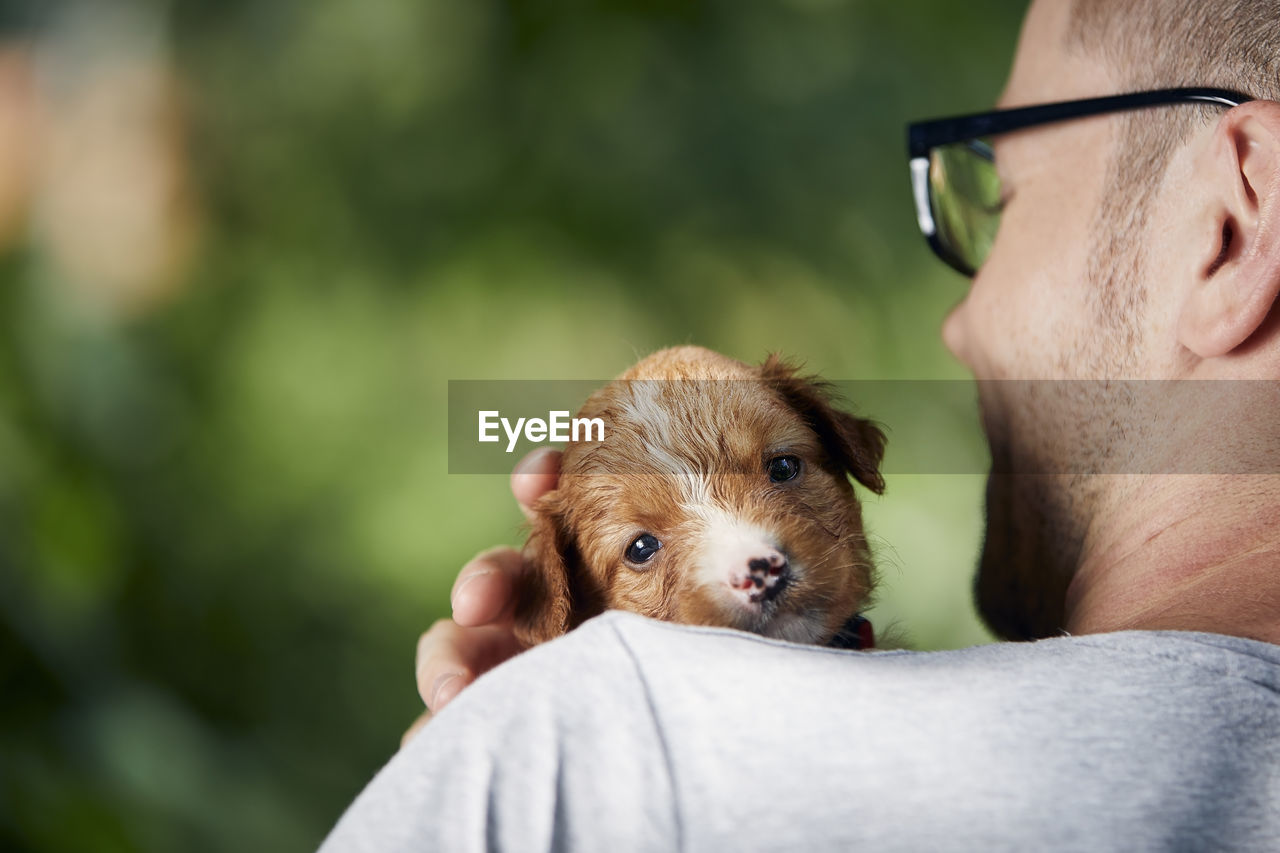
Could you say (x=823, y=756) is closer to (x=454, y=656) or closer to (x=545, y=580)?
(x=545, y=580)

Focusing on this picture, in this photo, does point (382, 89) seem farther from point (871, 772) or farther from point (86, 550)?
point (871, 772)

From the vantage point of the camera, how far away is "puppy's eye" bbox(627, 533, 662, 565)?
157 cm

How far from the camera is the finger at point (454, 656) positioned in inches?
62.5

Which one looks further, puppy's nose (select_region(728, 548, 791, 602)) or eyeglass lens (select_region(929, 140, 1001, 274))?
eyeglass lens (select_region(929, 140, 1001, 274))

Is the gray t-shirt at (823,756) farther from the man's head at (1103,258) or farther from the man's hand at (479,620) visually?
the man's head at (1103,258)

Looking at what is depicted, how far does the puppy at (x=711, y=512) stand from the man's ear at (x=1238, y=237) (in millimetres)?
591

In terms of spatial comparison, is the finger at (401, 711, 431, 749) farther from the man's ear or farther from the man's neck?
the man's ear

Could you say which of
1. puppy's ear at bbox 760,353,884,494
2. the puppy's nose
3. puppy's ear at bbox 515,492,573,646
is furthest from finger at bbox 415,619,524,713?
→ puppy's ear at bbox 760,353,884,494

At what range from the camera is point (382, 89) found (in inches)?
150

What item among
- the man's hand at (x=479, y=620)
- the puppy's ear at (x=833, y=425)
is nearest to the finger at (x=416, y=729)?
the man's hand at (x=479, y=620)

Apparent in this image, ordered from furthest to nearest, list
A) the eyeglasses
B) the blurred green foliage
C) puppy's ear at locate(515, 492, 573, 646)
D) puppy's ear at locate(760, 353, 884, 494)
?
the blurred green foliage, the eyeglasses, puppy's ear at locate(760, 353, 884, 494), puppy's ear at locate(515, 492, 573, 646)

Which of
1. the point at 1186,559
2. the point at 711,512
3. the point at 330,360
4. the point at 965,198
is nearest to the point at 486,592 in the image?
the point at 711,512

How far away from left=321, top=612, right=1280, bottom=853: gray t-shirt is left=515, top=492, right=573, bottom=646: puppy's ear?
49 cm

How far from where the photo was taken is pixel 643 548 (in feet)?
5.19
